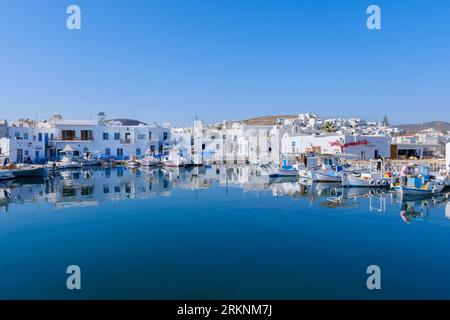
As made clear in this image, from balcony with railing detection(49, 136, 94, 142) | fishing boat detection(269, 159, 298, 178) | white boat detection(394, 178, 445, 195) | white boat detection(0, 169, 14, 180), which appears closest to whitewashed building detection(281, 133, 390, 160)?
fishing boat detection(269, 159, 298, 178)

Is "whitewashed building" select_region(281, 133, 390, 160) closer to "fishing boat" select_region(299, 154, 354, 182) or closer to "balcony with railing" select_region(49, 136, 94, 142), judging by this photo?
"fishing boat" select_region(299, 154, 354, 182)

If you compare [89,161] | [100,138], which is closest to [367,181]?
[89,161]

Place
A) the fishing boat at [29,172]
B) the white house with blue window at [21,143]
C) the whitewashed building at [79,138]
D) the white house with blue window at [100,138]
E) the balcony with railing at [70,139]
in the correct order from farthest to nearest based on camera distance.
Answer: the white house with blue window at [100,138]
the balcony with railing at [70,139]
the whitewashed building at [79,138]
the white house with blue window at [21,143]
the fishing boat at [29,172]

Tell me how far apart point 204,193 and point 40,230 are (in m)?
12.2

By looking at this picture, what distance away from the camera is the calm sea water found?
8500 mm

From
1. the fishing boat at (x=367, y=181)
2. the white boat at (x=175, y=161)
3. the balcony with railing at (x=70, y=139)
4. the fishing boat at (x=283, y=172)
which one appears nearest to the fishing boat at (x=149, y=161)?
the white boat at (x=175, y=161)

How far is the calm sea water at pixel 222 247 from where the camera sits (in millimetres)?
8500

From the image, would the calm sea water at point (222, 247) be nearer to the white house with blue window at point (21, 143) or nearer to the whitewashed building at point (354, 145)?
the white house with blue window at point (21, 143)

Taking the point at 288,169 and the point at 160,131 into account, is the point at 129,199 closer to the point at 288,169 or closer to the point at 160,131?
the point at 288,169

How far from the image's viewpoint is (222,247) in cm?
1169

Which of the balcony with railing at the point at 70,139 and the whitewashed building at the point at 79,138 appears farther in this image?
the balcony with railing at the point at 70,139

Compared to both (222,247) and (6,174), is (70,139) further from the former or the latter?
(222,247)

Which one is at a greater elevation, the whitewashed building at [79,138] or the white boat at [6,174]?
the whitewashed building at [79,138]
